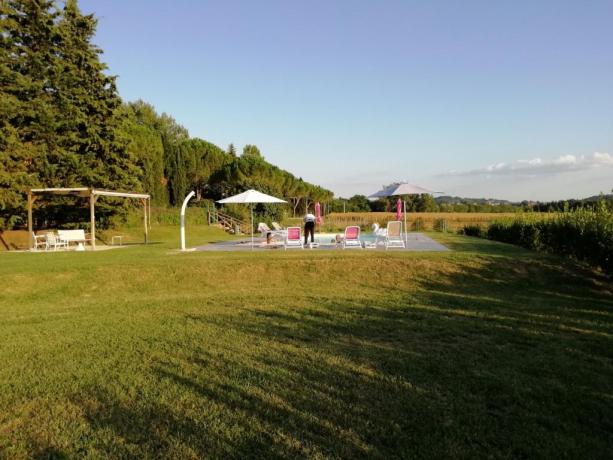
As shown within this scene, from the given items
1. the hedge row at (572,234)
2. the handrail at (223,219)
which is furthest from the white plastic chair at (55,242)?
the hedge row at (572,234)

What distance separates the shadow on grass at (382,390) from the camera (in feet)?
10.5

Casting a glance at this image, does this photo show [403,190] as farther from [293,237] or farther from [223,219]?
[223,219]

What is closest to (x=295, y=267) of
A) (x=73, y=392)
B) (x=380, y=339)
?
(x=380, y=339)

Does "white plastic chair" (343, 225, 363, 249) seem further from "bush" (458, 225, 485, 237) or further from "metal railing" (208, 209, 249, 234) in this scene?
"metal railing" (208, 209, 249, 234)

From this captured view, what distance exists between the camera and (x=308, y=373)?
466 cm

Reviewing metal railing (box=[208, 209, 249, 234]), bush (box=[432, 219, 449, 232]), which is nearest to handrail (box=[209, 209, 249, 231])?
metal railing (box=[208, 209, 249, 234])

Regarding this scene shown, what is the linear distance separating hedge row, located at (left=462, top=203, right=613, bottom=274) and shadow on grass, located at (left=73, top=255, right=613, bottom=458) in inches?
188

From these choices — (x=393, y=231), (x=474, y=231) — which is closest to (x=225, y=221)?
(x=474, y=231)

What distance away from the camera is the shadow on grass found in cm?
320

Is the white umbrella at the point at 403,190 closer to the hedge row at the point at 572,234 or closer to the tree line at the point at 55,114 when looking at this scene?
the hedge row at the point at 572,234

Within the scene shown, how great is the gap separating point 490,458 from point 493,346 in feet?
9.52

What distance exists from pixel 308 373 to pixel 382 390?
0.80 meters

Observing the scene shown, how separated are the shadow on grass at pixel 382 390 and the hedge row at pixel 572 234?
479cm

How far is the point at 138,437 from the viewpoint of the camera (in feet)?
10.9
